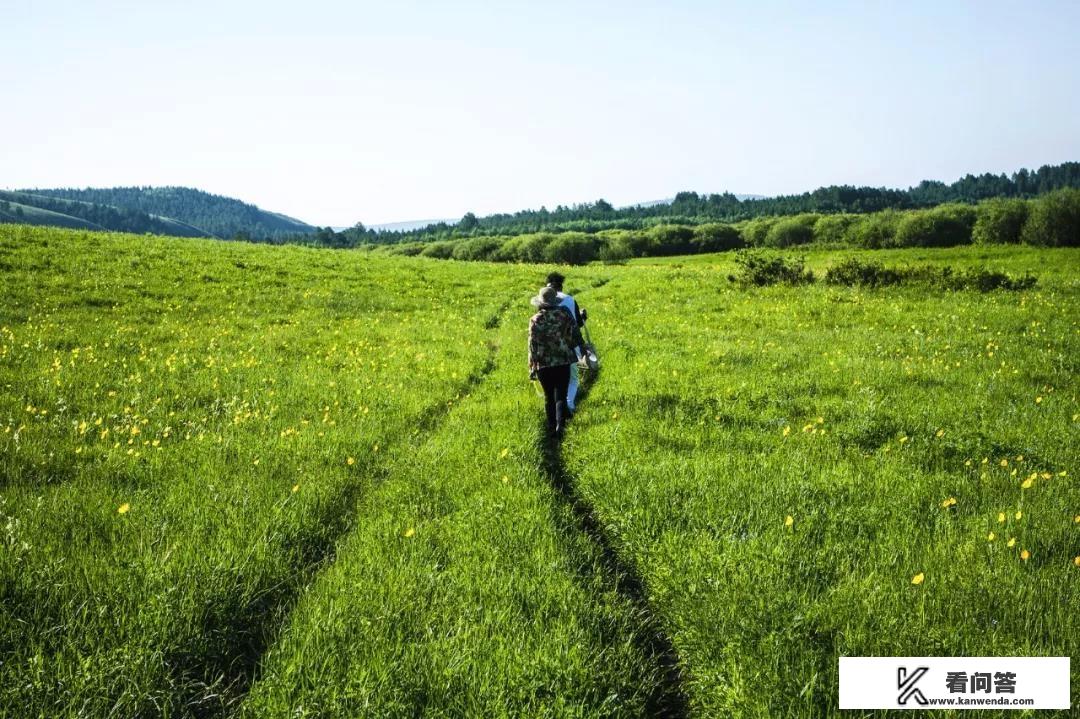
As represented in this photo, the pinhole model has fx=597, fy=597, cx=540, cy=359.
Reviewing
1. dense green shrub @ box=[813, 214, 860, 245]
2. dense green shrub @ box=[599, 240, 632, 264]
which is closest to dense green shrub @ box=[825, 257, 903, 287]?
dense green shrub @ box=[599, 240, 632, 264]

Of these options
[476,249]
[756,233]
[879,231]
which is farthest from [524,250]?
[879,231]

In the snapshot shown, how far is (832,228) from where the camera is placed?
107 metres

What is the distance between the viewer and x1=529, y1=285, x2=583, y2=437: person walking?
9344mm

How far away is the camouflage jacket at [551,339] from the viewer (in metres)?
9.34

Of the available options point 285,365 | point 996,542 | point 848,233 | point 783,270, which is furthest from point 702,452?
point 848,233

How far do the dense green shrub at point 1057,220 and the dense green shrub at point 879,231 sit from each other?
758 inches

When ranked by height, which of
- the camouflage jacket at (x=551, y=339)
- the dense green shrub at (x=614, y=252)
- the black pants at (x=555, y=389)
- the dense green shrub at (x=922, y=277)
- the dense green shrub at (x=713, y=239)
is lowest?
the black pants at (x=555, y=389)

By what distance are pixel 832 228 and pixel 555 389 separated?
11337cm

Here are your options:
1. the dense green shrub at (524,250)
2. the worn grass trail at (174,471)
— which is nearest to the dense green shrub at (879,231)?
the dense green shrub at (524,250)

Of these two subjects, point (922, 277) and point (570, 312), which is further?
point (922, 277)

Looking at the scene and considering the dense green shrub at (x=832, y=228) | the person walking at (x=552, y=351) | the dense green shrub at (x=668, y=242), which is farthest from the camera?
the dense green shrub at (x=668, y=242)

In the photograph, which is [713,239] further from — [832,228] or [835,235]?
[835,235]

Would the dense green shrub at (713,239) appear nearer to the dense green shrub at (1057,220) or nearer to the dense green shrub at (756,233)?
the dense green shrub at (756,233)

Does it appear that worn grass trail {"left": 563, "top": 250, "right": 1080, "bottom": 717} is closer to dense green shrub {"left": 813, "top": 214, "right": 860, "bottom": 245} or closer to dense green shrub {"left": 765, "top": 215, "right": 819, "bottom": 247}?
dense green shrub {"left": 813, "top": 214, "right": 860, "bottom": 245}
